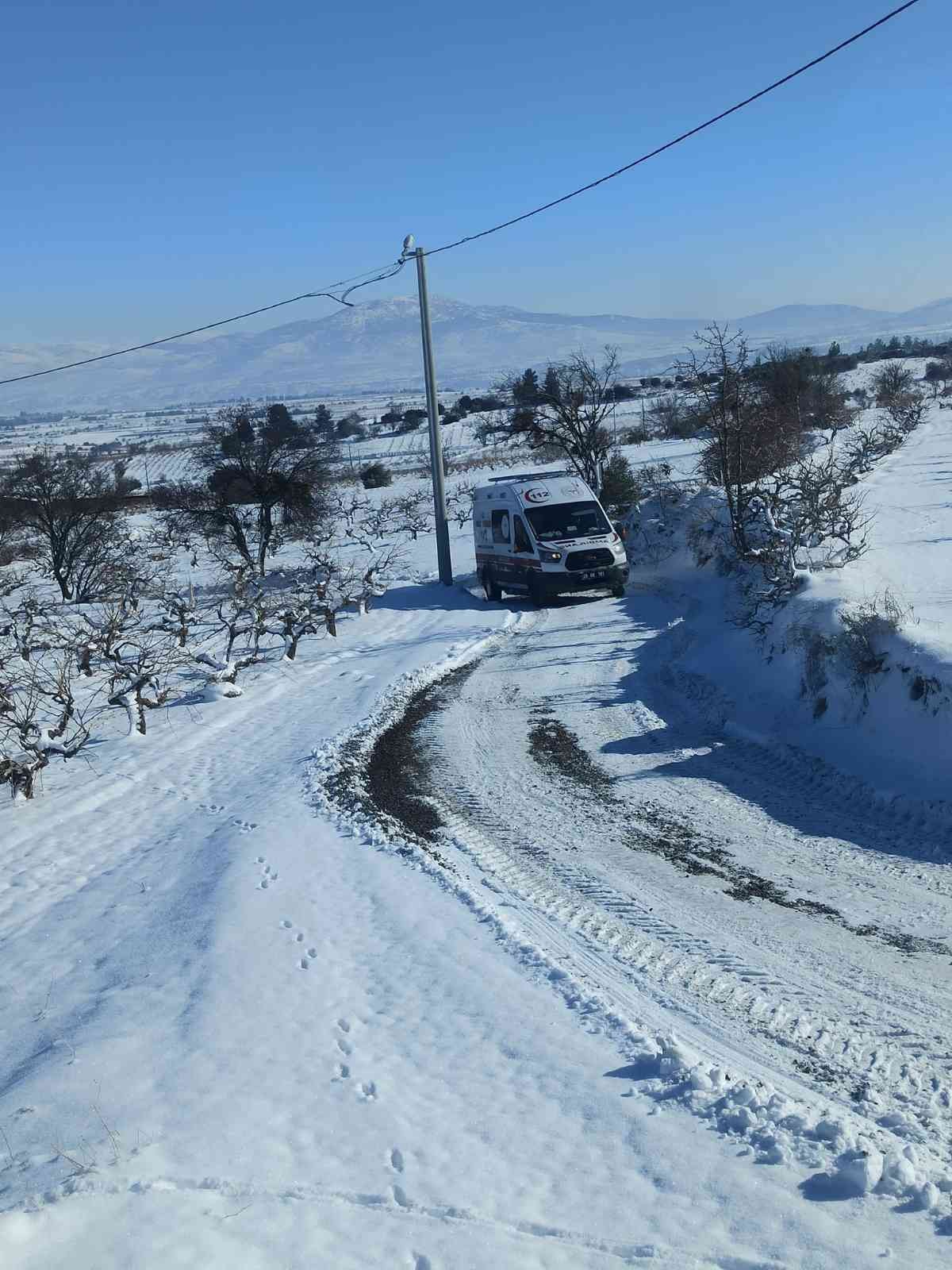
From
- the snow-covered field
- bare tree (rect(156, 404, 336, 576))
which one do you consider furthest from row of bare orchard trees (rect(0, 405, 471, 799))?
the snow-covered field

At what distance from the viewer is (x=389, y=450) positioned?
89.7 metres

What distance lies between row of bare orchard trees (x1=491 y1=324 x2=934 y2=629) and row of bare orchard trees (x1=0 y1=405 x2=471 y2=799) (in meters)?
7.20

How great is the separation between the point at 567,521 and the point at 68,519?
25.9 m

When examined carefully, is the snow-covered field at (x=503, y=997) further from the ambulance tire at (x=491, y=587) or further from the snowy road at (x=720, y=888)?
the ambulance tire at (x=491, y=587)

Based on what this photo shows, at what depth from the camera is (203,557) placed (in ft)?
144

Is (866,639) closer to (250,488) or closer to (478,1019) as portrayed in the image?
(478,1019)

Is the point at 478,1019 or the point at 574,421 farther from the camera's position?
the point at 574,421

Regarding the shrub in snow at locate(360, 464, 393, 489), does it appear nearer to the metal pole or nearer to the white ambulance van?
the metal pole

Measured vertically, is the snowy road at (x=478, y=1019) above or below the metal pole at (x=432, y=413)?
below

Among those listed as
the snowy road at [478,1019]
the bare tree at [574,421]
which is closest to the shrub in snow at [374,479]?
the bare tree at [574,421]

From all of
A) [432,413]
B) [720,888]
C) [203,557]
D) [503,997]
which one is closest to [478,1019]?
[503,997]

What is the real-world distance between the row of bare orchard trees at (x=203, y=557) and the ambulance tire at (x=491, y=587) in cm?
260

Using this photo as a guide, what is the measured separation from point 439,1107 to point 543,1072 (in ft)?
1.89

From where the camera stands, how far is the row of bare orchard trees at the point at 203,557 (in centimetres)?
1792
